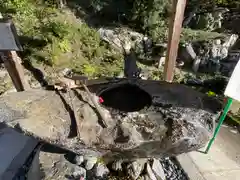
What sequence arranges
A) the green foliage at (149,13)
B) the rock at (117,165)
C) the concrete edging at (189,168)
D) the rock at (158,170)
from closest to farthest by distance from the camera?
the rock at (117,165)
the rock at (158,170)
the concrete edging at (189,168)
the green foliage at (149,13)

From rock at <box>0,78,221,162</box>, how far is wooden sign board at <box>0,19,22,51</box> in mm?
567

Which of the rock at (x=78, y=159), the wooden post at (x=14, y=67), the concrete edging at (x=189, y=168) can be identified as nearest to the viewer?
the rock at (x=78, y=159)

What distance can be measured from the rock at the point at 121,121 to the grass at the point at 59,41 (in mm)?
3188

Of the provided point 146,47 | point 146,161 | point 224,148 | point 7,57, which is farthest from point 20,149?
point 146,47

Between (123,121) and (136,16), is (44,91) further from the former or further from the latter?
(136,16)

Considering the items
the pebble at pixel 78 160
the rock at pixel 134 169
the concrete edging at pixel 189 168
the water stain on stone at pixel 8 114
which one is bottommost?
the concrete edging at pixel 189 168

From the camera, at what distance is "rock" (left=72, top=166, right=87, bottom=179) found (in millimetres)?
2476

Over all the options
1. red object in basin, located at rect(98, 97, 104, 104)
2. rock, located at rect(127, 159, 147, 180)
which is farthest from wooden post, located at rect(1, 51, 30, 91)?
rock, located at rect(127, 159, 147, 180)

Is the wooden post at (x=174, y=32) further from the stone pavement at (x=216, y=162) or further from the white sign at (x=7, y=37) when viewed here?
the white sign at (x=7, y=37)

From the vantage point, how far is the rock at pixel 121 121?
87.4 inches

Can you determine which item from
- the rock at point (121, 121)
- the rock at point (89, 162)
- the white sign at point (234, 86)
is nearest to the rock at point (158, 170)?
the rock at point (121, 121)

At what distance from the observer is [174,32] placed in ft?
12.1

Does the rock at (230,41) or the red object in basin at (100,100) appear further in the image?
the rock at (230,41)

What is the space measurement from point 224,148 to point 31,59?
4390mm
